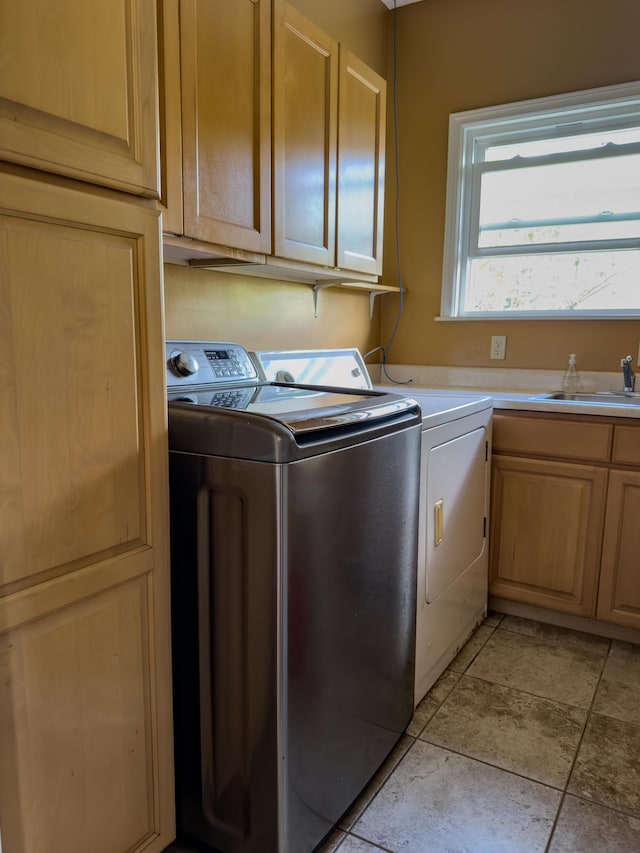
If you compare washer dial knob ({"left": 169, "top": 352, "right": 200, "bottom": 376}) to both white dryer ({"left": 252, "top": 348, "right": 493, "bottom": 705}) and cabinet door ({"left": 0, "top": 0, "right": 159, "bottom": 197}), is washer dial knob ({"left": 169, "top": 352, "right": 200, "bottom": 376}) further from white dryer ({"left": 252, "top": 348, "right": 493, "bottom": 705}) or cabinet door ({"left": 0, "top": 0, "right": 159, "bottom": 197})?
cabinet door ({"left": 0, "top": 0, "right": 159, "bottom": 197})

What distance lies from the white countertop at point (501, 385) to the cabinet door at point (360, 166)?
0.57m

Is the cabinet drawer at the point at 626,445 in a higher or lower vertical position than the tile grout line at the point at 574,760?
higher

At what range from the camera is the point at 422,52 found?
2760 mm

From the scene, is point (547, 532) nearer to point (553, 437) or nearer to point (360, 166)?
point (553, 437)

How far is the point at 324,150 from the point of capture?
6.17 feet

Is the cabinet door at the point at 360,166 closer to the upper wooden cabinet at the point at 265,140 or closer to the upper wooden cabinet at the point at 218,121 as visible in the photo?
the upper wooden cabinet at the point at 265,140

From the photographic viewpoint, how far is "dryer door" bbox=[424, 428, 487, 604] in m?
1.74

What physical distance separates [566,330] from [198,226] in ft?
6.02

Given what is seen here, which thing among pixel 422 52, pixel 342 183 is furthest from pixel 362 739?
pixel 422 52

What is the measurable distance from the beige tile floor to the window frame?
4.87 feet

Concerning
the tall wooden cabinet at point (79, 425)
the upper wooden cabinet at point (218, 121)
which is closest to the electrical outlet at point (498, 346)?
the upper wooden cabinet at point (218, 121)

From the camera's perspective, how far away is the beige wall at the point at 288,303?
1824 millimetres

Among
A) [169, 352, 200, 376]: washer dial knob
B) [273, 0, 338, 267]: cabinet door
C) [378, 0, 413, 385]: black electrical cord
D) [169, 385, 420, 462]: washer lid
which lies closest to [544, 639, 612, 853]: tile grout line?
[169, 385, 420, 462]: washer lid

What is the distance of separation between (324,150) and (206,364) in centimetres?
83
